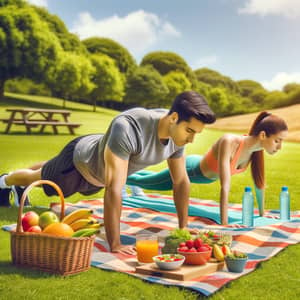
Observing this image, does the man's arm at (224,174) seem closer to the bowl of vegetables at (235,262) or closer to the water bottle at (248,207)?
the water bottle at (248,207)

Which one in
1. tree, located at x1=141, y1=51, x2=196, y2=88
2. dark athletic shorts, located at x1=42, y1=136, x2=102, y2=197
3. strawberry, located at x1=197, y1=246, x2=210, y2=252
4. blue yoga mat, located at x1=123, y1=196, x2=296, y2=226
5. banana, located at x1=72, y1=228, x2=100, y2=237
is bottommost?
blue yoga mat, located at x1=123, y1=196, x2=296, y2=226

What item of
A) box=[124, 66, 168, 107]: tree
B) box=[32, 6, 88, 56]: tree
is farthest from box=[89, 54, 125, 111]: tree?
box=[32, 6, 88, 56]: tree

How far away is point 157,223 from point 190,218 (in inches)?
16.6

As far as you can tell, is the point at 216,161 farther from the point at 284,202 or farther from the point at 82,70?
the point at 82,70

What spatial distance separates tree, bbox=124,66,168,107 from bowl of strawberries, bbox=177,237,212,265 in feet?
119

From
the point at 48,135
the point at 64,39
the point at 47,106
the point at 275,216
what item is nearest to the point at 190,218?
the point at 275,216

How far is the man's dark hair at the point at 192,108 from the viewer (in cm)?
381

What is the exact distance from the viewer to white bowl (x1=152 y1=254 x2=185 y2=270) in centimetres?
345

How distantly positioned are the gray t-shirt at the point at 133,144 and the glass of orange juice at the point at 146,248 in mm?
645

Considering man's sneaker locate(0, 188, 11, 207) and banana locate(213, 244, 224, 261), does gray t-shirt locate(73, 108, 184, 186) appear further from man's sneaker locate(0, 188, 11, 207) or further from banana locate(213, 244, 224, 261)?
man's sneaker locate(0, 188, 11, 207)

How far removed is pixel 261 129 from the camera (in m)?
5.33

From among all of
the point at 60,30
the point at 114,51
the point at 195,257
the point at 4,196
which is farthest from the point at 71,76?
the point at 195,257

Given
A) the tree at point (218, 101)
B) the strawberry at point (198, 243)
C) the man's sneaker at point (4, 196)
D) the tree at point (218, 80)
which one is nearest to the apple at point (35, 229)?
the strawberry at point (198, 243)

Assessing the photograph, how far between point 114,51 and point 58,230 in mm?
43609
